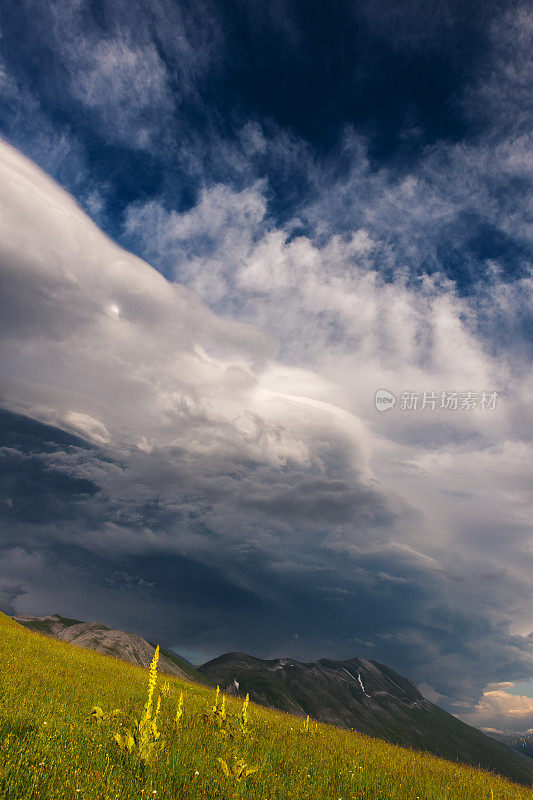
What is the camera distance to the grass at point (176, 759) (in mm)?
6379

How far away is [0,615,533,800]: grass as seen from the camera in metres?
6.38

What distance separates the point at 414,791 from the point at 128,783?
660 centimetres

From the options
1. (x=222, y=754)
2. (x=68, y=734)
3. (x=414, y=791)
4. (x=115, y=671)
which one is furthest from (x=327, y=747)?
(x=115, y=671)

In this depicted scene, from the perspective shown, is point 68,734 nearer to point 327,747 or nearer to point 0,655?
point 327,747

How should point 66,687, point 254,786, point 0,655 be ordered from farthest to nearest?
point 0,655, point 66,687, point 254,786

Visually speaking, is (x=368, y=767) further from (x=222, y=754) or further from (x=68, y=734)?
(x=68, y=734)

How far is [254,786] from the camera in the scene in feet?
24.5

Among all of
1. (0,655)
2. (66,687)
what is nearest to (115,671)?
(0,655)

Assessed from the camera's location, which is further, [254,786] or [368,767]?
[368,767]

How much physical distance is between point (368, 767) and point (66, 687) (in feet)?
30.1

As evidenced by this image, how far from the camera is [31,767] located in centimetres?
618

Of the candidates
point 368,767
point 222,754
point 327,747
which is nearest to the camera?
point 222,754

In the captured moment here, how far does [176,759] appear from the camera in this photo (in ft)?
25.8

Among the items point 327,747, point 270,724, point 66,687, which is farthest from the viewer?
point 270,724
